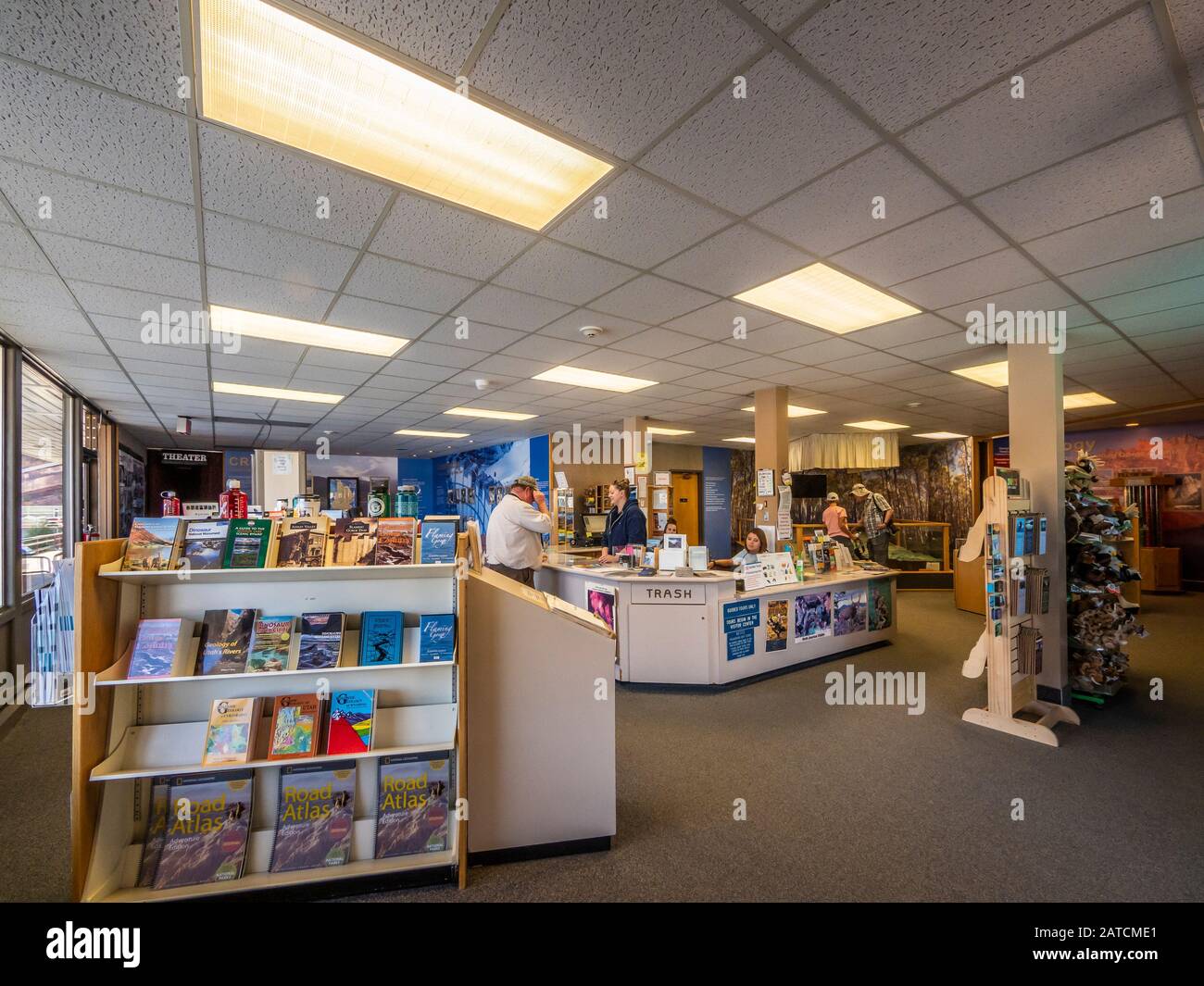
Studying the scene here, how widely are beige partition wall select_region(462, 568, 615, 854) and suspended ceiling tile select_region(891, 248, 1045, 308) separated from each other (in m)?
3.10

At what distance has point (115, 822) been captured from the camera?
223 centimetres

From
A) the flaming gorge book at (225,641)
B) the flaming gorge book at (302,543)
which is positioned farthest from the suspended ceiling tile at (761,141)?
the flaming gorge book at (225,641)

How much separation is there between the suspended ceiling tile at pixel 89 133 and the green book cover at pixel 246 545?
1.53m

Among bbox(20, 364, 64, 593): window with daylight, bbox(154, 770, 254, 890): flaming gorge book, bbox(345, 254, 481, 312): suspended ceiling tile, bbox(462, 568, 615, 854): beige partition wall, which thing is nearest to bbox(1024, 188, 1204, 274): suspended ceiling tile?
bbox(462, 568, 615, 854): beige partition wall

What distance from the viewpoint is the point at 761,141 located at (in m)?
2.22

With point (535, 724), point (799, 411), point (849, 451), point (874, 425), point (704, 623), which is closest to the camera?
point (535, 724)

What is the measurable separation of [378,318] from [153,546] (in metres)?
2.59

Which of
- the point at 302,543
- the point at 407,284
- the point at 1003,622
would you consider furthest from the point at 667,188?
the point at 1003,622

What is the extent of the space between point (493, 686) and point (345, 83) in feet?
7.99

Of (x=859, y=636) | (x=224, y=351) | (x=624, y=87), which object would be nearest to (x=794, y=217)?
(x=624, y=87)

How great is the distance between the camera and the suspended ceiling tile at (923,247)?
289 centimetres

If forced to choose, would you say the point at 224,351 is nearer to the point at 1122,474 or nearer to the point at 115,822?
the point at 115,822

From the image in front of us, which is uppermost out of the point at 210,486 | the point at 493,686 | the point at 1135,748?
the point at 210,486

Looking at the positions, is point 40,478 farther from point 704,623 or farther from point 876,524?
point 876,524
